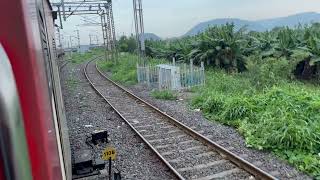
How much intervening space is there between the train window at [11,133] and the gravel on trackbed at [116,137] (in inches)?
213

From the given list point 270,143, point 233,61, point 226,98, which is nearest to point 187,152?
point 270,143

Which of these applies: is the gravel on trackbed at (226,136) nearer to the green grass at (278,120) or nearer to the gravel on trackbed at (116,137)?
the green grass at (278,120)

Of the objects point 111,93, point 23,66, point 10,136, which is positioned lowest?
point 111,93

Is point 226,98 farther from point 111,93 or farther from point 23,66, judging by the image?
point 23,66

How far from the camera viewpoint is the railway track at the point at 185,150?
19.7ft

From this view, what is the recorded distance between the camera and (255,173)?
18.9 feet

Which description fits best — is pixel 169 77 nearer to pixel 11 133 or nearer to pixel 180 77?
pixel 180 77

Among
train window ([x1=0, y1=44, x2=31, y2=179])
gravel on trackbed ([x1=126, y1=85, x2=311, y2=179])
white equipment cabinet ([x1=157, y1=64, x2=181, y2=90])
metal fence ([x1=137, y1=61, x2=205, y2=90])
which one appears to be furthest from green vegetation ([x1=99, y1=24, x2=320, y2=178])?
train window ([x1=0, y1=44, x2=31, y2=179])

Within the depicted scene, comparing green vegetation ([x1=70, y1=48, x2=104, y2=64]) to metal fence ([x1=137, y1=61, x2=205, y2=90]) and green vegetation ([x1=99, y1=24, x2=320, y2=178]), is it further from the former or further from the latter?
metal fence ([x1=137, y1=61, x2=205, y2=90])

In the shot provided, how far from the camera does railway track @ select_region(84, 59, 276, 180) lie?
601 centimetres

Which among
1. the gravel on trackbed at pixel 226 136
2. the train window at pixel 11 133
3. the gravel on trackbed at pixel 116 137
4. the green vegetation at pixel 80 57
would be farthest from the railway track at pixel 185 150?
the green vegetation at pixel 80 57

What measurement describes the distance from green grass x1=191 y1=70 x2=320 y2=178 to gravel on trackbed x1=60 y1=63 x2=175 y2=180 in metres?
2.00

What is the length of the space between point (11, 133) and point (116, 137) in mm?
7957

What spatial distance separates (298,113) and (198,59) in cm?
1281
